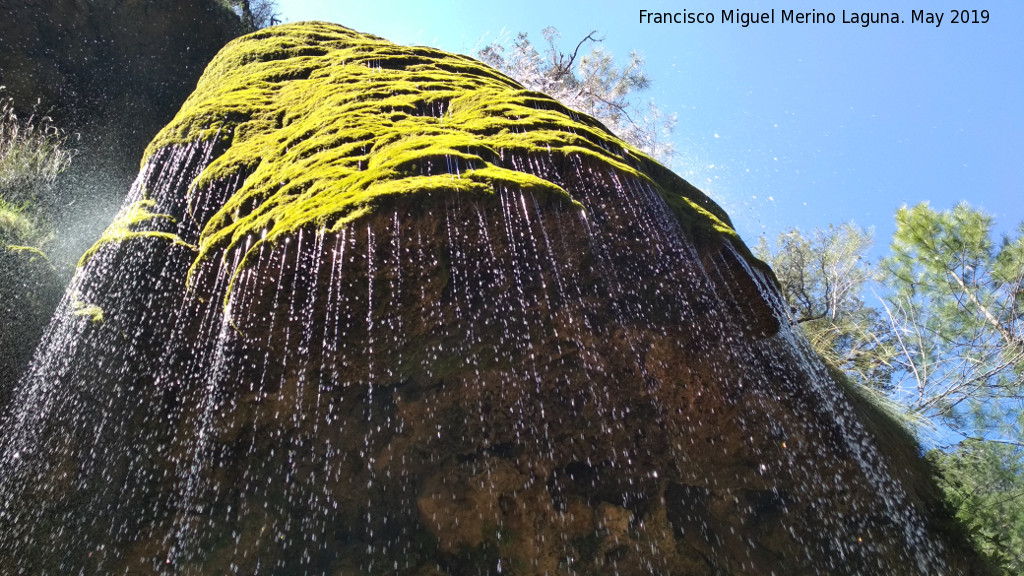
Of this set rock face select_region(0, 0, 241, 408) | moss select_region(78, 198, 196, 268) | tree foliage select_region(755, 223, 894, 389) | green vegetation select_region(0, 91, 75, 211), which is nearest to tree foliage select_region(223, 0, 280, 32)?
rock face select_region(0, 0, 241, 408)

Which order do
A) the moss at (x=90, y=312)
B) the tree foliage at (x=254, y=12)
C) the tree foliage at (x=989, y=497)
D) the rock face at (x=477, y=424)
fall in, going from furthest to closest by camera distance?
the tree foliage at (x=254, y=12) < the tree foliage at (x=989, y=497) < the moss at (x=90, y=312) < the rock face at (x=477, y=424)

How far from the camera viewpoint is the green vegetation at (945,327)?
6.78m

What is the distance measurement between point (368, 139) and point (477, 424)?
2.35m

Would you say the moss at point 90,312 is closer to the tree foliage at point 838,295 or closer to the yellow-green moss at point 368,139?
the yellow-green moss at point 368,139

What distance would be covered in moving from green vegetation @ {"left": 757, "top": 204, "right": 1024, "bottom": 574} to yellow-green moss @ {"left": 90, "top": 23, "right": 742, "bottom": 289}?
13.5ft

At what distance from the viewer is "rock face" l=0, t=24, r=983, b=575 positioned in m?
3.67

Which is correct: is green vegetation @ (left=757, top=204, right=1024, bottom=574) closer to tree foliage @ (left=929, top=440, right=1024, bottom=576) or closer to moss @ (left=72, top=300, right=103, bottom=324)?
tree foliage @ (left=929, top=440, right=1024, bottom=576)

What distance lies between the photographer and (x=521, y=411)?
392 centimetres

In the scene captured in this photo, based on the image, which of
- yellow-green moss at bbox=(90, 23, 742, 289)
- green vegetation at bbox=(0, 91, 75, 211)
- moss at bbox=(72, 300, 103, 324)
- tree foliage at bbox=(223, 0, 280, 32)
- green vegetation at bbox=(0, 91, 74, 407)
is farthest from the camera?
tree foliage at bbox=(223, 0, 280, 32)

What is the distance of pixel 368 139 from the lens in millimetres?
4199

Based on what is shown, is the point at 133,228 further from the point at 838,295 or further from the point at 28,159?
the point at 838,295

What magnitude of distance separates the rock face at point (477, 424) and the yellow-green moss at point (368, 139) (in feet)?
0.20

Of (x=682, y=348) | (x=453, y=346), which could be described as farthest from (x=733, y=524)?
(x=453, y=346)

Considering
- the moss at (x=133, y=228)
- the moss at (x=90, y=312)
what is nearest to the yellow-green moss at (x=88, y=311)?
the moss at (x=90, y=312)
